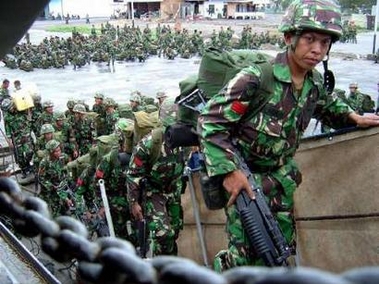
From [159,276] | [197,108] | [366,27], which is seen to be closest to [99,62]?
[366,27]

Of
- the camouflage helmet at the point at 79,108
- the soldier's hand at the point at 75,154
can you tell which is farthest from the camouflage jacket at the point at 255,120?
the camouflage helmet at the point at 79,108

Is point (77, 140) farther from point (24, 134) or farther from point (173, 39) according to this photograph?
point (173, 39)

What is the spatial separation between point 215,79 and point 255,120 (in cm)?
38

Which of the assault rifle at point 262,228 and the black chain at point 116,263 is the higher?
the black chain at point 116,263

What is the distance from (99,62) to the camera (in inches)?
1249

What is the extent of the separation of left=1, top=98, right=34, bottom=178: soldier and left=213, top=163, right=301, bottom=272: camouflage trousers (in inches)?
311

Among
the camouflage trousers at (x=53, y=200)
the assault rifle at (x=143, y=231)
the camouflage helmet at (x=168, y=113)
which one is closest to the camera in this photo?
the camouflage helmet at (x=168, y=113)

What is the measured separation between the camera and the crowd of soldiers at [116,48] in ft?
98.3

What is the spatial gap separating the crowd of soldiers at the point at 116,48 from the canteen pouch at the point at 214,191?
27.1 m

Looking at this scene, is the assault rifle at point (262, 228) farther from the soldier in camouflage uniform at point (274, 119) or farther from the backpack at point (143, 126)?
the backpack at point (143, 126)

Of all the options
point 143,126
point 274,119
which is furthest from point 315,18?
point 143,126

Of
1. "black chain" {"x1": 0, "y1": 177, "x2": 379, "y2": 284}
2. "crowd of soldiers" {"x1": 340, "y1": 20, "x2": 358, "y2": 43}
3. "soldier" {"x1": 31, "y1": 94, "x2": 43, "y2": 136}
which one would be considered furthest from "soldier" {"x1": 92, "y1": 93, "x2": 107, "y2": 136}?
"crowd of soldiers" {"x1": 340, "y1": 20, "x2": 358, "y2": 43}

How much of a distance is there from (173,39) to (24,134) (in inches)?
985

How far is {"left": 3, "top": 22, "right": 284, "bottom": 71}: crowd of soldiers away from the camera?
29969 millimetres
